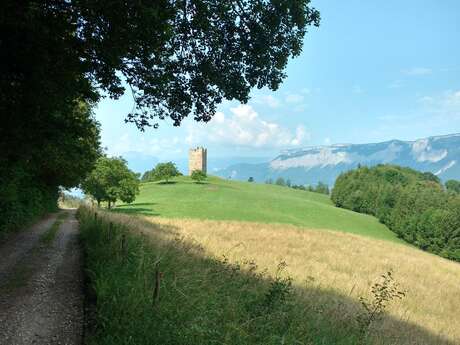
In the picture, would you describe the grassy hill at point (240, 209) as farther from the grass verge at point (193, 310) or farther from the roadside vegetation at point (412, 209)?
the grass verge at point (193, 310)

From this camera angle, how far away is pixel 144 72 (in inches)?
464

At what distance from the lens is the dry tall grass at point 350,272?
13.6 m

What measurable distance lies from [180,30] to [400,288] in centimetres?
1891

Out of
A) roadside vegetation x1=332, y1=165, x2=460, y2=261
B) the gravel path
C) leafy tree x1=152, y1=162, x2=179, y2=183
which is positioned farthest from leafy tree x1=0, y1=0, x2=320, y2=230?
leafy tree x1=152, y1=162, x2=179, y2=183

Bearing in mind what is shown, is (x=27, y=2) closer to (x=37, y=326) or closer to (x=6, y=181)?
(x=37, y=326)

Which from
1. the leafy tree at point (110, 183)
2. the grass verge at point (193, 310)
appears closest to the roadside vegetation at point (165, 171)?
the leafy tree at point (110, 183)

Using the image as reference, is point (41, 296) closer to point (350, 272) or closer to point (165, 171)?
point (350, 272)

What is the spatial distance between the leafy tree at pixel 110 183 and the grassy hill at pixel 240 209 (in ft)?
12.4

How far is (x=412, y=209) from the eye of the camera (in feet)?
292

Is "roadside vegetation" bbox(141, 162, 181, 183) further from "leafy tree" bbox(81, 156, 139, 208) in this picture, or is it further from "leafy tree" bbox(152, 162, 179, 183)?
"leafy tree" bbox(81, 156, 139, 208)

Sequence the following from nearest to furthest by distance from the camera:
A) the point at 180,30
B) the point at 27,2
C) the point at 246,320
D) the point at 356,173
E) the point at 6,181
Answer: the point at 246,320, the point at 27,2, the point at 180,30, the point at 6,181, the point at 356,173

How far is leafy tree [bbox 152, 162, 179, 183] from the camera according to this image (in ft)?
420

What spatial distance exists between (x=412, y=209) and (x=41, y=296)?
92915 millimetres

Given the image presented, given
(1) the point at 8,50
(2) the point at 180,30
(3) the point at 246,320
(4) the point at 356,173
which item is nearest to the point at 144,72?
(2) the point at 180,30
